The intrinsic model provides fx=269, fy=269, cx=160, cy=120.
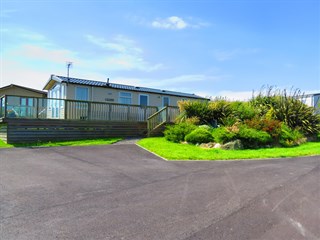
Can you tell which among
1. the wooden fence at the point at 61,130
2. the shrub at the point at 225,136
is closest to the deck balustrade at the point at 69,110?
the wooden fence at the point at 61,130

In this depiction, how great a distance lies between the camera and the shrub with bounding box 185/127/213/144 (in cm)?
1370

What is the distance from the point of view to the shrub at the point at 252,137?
1322cm

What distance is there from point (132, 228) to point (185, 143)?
33.8ft

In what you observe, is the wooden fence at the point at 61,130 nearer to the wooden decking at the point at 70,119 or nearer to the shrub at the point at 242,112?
the wooden decking at the point at 70,119

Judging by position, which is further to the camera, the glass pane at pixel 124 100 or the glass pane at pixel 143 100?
the glass pane at pixel 143 100

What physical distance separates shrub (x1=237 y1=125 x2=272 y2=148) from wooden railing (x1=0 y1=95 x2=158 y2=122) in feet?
24.7

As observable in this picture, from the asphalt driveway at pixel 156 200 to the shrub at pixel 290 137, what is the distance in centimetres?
533

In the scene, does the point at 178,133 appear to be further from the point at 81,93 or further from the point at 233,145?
the point at 81,93

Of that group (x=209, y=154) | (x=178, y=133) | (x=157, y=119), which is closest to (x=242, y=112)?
(x=178, y=133)

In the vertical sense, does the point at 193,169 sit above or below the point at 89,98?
below

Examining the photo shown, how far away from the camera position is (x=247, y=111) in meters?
16.9

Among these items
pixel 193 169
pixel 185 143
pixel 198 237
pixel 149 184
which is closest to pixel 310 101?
pixel 185 143

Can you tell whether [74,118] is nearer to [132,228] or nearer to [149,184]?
[149,184]

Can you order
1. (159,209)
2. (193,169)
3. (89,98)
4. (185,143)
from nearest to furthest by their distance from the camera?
(159,209), (193,169), (185,143), (89,98)
